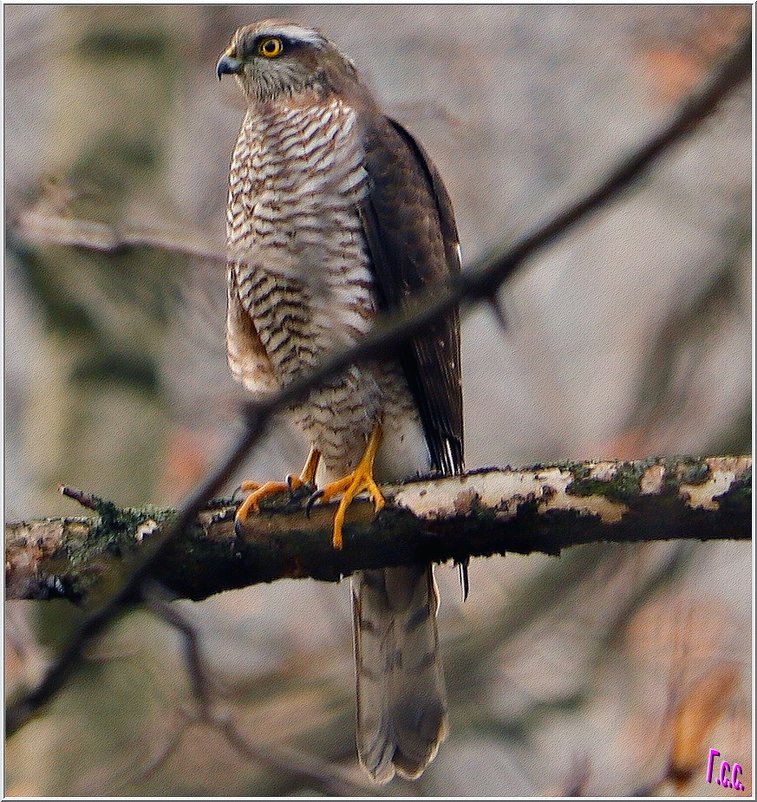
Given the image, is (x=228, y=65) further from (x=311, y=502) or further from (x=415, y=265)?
(x=311, y=502)

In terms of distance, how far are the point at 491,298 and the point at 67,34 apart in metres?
2.03

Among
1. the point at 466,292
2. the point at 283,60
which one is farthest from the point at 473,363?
the point at 466,292

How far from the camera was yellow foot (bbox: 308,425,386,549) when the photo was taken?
6.81 feet

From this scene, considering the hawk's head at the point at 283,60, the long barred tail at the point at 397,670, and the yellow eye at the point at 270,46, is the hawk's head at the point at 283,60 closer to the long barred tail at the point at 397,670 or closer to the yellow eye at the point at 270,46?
the yellow eye at the point at 270,46

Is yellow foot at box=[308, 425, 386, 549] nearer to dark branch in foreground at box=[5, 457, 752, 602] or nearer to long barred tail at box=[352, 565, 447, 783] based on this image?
dark branch in foreground at box=[5, 457, 752, 602]

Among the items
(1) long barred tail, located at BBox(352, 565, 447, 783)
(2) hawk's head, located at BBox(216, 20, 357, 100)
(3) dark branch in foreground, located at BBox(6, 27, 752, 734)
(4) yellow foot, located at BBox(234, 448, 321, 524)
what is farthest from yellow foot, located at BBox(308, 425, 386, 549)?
(3) dark branch in foreground, located at BBox(6, 27, 752, 734)

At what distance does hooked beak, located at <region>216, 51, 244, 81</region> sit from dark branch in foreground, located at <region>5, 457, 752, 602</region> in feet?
3.52

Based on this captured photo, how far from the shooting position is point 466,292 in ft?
2.67

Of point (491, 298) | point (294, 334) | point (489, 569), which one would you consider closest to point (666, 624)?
point (489, 569)

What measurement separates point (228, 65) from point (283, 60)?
13cm

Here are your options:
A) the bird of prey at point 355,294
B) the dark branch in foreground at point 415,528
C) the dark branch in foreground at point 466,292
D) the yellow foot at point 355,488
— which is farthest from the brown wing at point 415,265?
the dark branch in foreground at point 466,292

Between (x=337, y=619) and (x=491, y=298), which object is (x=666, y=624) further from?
(x=491, y=298)

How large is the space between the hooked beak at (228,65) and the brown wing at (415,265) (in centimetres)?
38

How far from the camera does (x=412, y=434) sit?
2.41 meters
